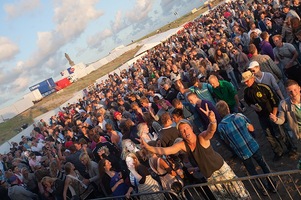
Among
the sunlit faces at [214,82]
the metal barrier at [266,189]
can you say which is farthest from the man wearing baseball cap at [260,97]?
the sunlit faces at [214,82]

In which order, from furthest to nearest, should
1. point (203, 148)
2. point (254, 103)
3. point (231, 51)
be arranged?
point (231, 51), point (254, 103), point (203, 148)

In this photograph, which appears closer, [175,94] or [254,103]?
[254,103]

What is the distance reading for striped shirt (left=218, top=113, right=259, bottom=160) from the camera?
16.1 ft

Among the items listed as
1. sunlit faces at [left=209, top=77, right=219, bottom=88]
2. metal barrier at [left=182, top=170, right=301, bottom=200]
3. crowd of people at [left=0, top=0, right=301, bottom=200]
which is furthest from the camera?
sunlit faces at [left=209, top=77, right=219, bottom=88]

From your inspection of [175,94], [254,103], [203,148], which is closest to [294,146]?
[254,103]

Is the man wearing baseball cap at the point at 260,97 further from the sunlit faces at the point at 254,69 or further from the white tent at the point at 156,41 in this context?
the white tent at the point at 156,41

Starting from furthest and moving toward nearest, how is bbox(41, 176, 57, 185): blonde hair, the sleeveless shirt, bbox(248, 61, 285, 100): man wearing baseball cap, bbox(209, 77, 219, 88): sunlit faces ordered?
bbox(209, 77, 219, 88): sunlit faces < bbox(41, 176, 57, 185): blonde hair < bbox(248, 61, 285, 100): man wearing baseball cap < the sleeveless shirt

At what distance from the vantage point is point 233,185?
14.5ft

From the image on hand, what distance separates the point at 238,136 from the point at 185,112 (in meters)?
2.01

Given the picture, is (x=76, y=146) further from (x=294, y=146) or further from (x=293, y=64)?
(x=293, y=64)

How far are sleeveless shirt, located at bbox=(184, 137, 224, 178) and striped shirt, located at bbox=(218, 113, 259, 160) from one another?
71 centimetres

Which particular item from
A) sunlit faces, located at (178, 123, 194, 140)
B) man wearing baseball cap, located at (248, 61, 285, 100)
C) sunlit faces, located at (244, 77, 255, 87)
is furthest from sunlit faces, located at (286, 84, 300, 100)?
sunlit faces, located at (178, 123, 194, 140)

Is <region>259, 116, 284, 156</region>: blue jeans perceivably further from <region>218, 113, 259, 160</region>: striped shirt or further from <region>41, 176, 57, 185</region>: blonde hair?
<region>41, 176, 57, 185</region>: blonde hair

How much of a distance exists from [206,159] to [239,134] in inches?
38.5
